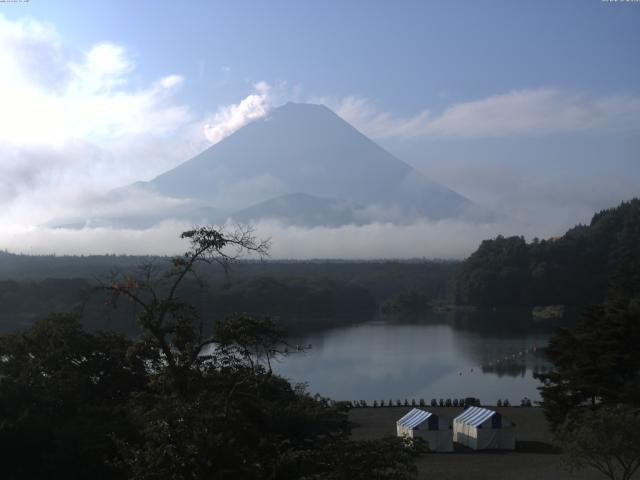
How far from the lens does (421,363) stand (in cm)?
2570

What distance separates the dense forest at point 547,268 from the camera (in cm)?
5194

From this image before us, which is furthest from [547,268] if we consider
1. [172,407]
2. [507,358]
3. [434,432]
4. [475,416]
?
[172,407]

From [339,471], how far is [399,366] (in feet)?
68.5

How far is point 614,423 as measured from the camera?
7.50 meters

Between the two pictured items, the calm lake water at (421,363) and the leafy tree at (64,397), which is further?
the calm lake water at (421,363)

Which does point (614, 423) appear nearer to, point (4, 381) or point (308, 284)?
point (4, 381)

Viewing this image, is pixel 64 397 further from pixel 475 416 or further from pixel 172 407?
pixel 475 416

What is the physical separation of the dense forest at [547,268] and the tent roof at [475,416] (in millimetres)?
39545

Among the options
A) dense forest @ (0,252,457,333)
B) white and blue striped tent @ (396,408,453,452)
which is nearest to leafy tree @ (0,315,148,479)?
white and blue striped tent @ (396,408,453,452)

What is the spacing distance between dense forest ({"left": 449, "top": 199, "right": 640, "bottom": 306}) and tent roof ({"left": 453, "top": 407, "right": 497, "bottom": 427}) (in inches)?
1557

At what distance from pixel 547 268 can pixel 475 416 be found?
42.6m

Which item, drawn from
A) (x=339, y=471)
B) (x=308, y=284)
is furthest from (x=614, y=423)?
(x=308, y=284)

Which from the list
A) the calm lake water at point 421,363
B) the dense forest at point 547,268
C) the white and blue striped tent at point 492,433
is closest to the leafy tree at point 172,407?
the white and blue striped tent at point 492,433

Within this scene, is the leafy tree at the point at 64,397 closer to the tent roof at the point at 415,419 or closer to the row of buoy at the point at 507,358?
the tent roof at the point at 415,419
